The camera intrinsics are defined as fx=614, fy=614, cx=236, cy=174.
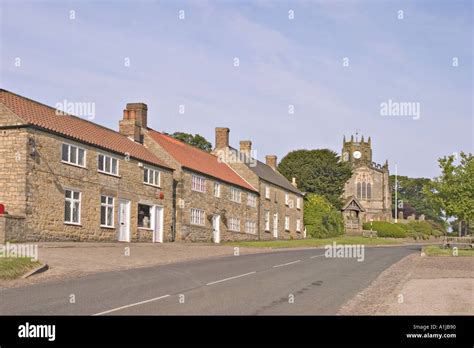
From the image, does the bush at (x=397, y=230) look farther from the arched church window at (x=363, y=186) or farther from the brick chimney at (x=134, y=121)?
the brick chimney at (x=134, y=121)

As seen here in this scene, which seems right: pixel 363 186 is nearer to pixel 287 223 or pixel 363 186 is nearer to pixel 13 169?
pixel 287 223

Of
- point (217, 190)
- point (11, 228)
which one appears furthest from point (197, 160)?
point (11, 228)

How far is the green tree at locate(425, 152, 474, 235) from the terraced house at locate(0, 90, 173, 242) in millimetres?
17290

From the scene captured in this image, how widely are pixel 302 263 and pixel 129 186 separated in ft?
46.7

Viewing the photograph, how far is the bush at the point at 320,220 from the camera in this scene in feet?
233

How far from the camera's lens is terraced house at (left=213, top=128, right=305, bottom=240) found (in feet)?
188

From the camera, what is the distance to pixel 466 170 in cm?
3697

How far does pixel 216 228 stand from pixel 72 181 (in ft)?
59.4

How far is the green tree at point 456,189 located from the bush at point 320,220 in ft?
109

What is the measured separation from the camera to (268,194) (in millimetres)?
59375

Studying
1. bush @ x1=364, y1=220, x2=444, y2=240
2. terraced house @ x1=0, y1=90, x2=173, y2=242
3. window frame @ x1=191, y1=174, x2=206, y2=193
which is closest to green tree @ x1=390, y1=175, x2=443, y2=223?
bush @ x1=364, y1=220, x2=444, y2=240

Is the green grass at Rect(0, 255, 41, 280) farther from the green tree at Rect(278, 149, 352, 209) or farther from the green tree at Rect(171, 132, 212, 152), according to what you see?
the green tree at Rect(278, 149, 352, 209)
